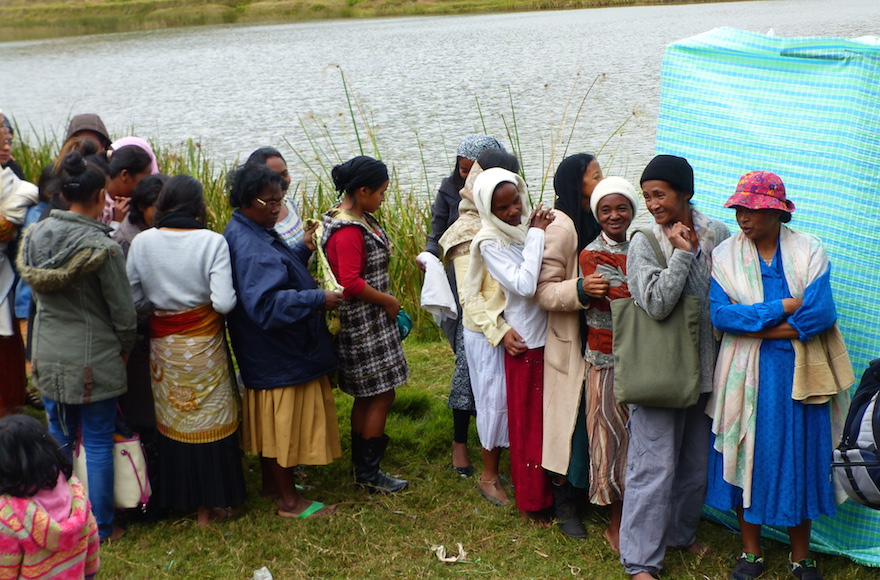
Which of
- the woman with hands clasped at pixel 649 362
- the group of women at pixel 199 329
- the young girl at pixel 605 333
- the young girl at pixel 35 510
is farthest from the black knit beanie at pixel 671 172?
the young girl at pixel 35 510

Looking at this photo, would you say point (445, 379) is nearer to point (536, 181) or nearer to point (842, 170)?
point (842, 170)

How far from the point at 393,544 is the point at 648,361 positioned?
1.35 metres

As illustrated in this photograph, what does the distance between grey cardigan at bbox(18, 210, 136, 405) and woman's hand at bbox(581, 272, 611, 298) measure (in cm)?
177

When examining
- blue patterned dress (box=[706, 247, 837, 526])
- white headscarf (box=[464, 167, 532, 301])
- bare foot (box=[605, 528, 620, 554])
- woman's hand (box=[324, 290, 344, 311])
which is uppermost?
white headscarf (box=[464, 167, 532, 301])

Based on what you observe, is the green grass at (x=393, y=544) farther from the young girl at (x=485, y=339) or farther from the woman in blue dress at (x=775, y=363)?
the woman in blue dress at (x=775, y=363)

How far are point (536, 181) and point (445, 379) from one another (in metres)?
3.33

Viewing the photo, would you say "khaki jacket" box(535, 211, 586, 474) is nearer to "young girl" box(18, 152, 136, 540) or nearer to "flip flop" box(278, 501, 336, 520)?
"flip flop" box(278, 501, 336, 520)

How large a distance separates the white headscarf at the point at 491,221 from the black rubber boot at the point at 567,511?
989 mm

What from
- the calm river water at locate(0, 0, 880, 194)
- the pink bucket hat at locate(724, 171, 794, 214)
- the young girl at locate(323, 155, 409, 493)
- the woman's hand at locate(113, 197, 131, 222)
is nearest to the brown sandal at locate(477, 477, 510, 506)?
the young girl at locate(323, 155, 409, 493)

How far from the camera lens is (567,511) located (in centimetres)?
378

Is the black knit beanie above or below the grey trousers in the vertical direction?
above

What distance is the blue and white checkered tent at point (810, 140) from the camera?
329 cm

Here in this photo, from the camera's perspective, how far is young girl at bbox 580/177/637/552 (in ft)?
11.0

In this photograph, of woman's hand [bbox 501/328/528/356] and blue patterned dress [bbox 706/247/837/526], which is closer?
blue patterned dress [bbox 706/247/837/526]
